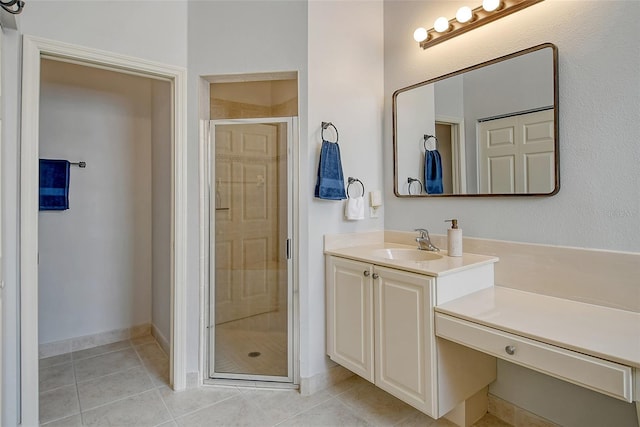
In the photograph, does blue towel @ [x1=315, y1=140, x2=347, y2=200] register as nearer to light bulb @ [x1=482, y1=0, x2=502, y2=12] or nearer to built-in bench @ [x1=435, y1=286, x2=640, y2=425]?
built-in bench @ [x1=435, y1=286, x2=640, y2=425]

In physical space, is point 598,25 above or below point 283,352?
above

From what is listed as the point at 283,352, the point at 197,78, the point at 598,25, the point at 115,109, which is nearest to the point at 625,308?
the point at 598,25

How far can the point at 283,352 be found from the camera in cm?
228

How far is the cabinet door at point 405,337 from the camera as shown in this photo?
1.58 meters

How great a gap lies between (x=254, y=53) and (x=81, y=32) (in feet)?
3.11

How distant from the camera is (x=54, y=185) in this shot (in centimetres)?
259

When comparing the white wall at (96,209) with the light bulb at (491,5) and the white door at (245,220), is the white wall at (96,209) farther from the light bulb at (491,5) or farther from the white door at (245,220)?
the light bulb at (491,5)

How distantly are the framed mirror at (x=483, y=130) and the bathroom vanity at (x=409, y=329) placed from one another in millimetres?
470

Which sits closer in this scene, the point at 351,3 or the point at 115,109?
the point at 351,3

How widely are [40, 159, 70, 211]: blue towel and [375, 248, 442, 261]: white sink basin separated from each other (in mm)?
2479

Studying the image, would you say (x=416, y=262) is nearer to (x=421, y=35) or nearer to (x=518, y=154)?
(x=518, y=154)

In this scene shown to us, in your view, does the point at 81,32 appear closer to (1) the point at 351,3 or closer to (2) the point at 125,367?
(1) the point at 351,3

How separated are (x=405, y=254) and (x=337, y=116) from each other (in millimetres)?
1033

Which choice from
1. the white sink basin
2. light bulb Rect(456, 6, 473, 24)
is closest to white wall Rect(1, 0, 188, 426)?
the white sink basin
